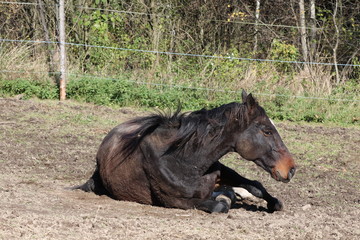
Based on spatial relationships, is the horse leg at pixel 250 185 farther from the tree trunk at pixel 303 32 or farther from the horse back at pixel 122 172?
the tree trunk at pixel 303 32

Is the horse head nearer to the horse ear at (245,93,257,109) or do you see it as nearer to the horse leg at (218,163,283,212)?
the horse ear at (245,93,257,109)

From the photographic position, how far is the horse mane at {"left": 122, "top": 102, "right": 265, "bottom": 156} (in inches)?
228

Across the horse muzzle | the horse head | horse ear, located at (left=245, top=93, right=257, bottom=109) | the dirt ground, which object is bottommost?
the dirt ground

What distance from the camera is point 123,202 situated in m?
6.26

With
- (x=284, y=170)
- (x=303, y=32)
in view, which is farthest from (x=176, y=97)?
(x=284, y=170)

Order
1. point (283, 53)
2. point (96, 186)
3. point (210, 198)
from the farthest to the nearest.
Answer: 1. point (283, 53)
2. point (96, 186)
3. point (210, 198)

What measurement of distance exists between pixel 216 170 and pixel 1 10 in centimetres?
1299

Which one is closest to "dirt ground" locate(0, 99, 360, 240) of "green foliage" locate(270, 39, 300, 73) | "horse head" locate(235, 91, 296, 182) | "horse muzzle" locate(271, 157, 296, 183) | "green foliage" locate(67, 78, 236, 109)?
"horse muzzle" locate(271, 157, 296, 183)

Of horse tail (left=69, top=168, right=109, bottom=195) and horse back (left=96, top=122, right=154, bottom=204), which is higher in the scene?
horse back (left=96, top=122, right=154, bottom=204)

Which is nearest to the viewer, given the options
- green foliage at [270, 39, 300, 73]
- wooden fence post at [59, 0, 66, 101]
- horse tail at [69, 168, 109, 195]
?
horse tail at [69, 168, 109, 195]

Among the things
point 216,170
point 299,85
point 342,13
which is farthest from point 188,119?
point 342,13

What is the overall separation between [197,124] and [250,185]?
3.20 feet

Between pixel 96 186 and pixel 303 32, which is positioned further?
pixel 303 32

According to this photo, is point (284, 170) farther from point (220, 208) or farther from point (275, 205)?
point (220, 208)
